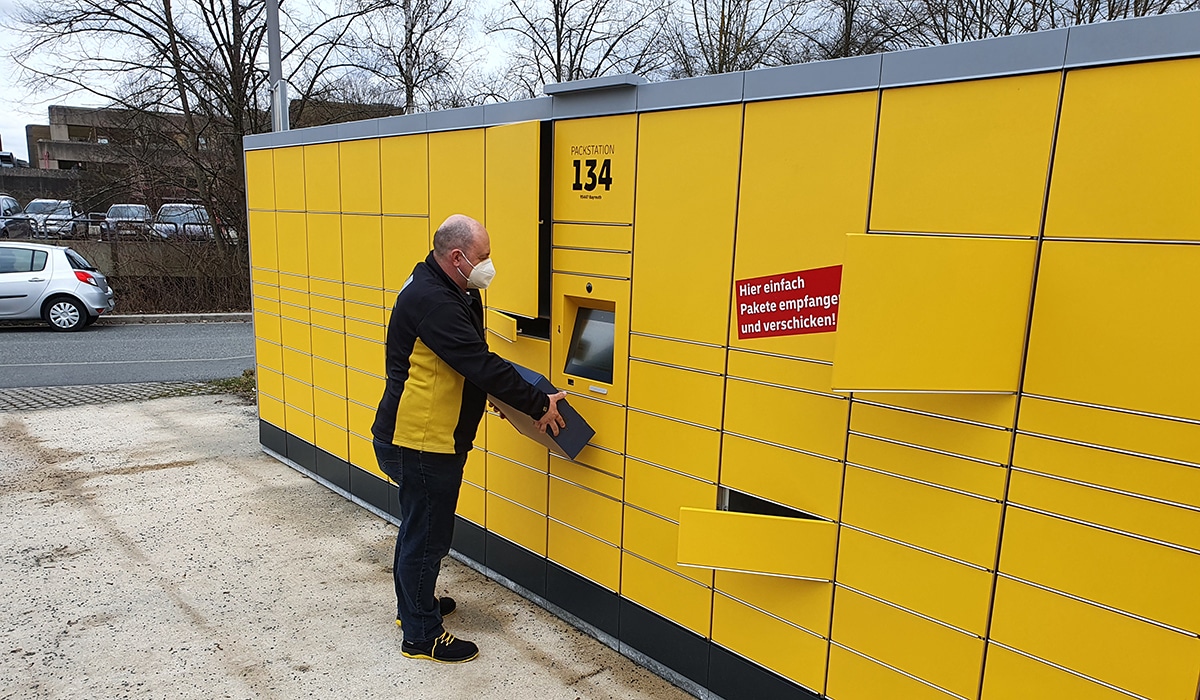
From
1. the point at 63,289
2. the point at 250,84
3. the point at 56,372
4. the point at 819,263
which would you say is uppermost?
the point at 250,84

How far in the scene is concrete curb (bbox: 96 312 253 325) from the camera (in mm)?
14359

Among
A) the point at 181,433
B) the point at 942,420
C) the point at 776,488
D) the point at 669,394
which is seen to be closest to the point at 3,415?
the point at 181,433

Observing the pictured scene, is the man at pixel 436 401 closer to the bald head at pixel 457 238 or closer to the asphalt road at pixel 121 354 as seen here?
the bald head at pixel 457 238

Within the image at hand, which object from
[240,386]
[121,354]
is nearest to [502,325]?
[240,386]

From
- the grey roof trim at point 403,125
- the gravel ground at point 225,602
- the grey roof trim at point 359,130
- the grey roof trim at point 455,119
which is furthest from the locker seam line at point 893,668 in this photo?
the grey roof trim at point 359,130

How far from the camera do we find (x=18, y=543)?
4531mm

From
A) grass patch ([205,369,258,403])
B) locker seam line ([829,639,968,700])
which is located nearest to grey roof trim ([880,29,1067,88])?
locker seam line ([829,639,968,700])

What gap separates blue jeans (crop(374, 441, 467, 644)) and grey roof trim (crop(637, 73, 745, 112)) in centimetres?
175

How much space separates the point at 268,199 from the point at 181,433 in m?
2.48

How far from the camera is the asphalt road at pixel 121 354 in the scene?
945cm

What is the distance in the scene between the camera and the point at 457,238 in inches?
130

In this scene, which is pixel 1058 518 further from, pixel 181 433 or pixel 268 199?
pixel 181 433

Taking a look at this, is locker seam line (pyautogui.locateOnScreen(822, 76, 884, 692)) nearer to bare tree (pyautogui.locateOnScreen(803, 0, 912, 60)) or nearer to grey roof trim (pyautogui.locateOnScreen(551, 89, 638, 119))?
grey roof trim (pyautogui.locateOnScreen(551, 89, 638, 119))

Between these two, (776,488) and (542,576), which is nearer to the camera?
(776,488)
